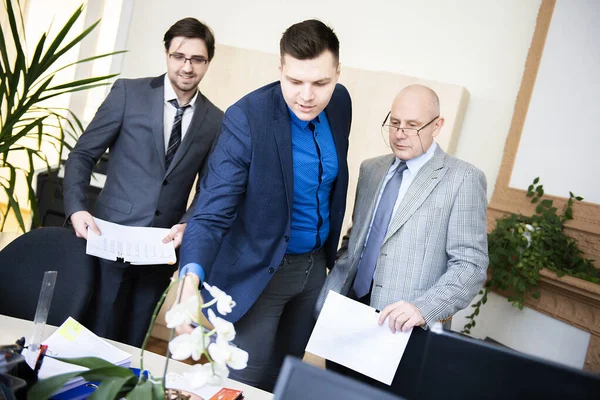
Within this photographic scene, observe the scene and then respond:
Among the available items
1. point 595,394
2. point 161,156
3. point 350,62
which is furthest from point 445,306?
point 350,62

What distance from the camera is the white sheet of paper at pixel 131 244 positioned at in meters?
2.04

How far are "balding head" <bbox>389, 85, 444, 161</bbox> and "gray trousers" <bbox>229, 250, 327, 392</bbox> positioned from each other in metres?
0.50

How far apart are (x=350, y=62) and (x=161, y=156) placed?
196 cm

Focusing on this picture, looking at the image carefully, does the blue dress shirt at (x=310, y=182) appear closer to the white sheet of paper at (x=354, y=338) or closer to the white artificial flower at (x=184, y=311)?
the white sheet of paper at (x=354, y=338)

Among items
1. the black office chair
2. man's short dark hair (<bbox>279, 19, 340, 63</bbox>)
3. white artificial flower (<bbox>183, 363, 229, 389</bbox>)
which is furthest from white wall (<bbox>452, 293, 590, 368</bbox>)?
white artificial flower (<bbox>183, 363, 229, 389</bbox>)

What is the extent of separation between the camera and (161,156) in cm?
236

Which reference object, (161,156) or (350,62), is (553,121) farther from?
(161,156)

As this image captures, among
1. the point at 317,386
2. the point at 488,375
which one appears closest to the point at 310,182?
the point at 488,375

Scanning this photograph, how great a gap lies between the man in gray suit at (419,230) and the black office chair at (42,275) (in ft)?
2.79

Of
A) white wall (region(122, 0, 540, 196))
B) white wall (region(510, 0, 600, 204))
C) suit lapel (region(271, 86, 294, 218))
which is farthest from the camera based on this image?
white wall (region(122, 0, 540, 196))

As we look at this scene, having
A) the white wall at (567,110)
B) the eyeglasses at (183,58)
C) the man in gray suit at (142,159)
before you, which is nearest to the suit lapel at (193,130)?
the man in gray suit at (142,159)

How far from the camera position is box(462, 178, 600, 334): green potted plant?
9.32 feet

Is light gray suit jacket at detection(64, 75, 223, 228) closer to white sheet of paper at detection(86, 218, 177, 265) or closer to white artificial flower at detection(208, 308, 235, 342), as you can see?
white sheet of paper at detection(86, 218, 177, 265)

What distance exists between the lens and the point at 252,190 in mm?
1847
